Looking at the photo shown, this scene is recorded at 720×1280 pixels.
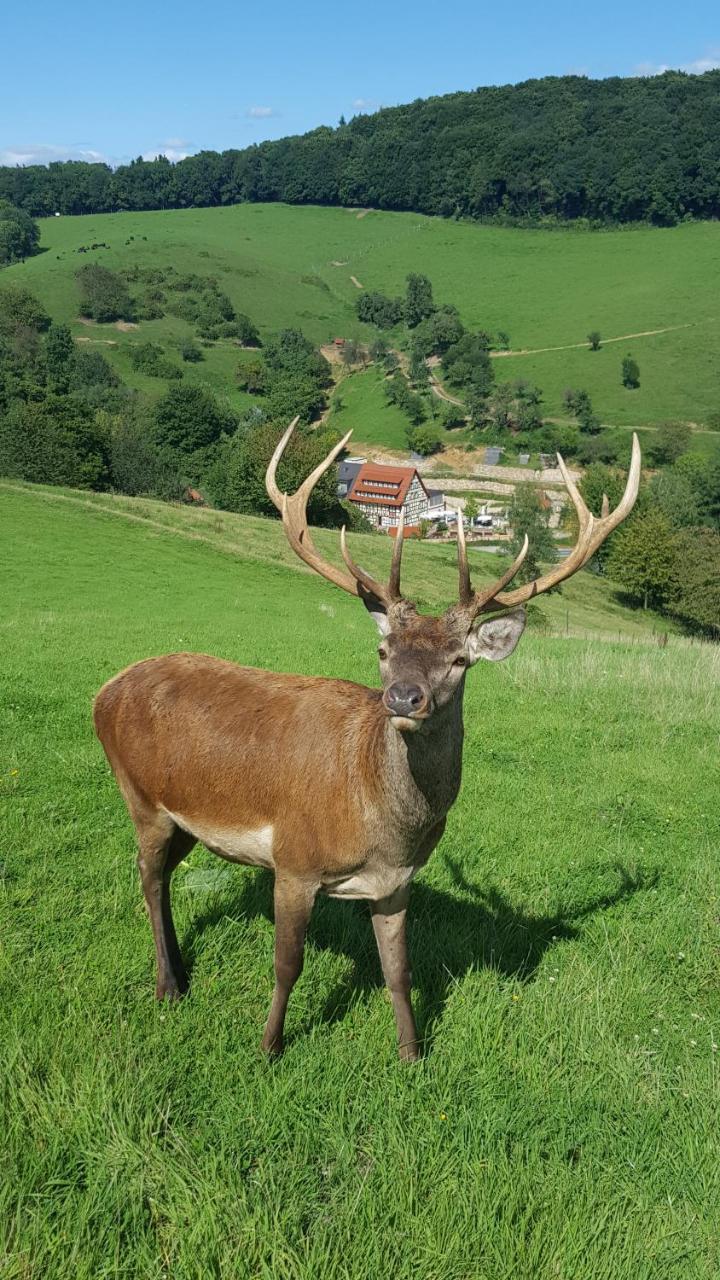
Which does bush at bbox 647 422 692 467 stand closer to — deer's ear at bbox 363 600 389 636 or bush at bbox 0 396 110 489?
bush at bbox 0 396 110 489

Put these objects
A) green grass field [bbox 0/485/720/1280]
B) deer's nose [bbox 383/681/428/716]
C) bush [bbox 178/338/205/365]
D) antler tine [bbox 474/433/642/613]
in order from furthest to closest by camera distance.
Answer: bush [bbox 178/338/205/365], antler tine [bbox 474/433/642/613], deer's nose [bbox 383/681/428/716], green grass field [bbox 0/485/720/1280]

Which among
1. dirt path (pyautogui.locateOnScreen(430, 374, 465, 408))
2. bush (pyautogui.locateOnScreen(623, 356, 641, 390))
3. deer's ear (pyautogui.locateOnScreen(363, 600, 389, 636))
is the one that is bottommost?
dirt path (pyautogui.locateOnScreen(430, 374, 465, 408))

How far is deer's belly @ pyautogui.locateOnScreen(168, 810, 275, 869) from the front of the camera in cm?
487

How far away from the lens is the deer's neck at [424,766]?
4465 mm

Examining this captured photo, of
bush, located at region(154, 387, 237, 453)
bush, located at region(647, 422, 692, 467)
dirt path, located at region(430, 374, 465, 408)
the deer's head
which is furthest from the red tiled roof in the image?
the deer's head

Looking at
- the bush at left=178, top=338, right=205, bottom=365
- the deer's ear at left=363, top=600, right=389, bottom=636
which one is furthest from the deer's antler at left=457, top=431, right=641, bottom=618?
the bush at left=178, top=338, right=205, bottom=365

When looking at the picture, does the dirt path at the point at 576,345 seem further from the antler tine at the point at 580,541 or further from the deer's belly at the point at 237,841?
the deer's belly at the point at 237,841

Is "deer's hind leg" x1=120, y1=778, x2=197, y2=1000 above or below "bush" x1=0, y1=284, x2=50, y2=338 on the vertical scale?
below

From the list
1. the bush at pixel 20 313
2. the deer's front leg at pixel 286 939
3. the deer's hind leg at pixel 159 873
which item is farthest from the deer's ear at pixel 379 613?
the bush at pixel 20 313

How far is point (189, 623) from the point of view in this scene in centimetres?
2408

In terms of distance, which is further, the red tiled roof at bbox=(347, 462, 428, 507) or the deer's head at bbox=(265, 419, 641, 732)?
the red tiled roof at bbox=(347, 462, 428, 507)

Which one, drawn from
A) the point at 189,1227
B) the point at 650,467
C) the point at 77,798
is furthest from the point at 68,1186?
the point at 650,467

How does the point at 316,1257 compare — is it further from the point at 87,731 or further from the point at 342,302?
the point at 342,302

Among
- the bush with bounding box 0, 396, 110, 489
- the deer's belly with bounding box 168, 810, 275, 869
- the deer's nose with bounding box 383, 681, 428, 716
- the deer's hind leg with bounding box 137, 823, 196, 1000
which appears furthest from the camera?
the bush with bounding box 0, 396, 110, 489
